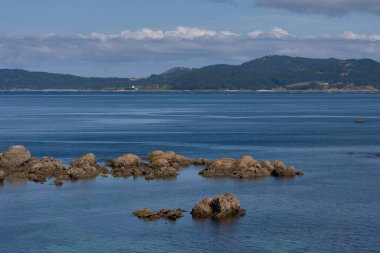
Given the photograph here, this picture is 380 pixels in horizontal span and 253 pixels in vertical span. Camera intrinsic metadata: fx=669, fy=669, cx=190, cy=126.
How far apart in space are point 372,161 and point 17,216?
6001 cm

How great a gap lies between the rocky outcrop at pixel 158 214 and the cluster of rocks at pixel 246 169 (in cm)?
2482

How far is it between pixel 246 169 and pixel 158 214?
27.6m

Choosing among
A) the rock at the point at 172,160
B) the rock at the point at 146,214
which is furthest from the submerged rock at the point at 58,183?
the rock at the point at 146,214

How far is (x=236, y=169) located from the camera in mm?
95500

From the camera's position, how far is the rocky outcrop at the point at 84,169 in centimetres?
9367

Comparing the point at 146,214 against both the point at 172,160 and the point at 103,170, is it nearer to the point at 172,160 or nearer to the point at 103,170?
the point at 103,170

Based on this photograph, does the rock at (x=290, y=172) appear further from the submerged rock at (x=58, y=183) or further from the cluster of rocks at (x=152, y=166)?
the submerged rock at (x=58, y=183)

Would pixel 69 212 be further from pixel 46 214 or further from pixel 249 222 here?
pixel 249 222

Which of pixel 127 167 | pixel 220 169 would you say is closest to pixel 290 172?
pixel 220 169

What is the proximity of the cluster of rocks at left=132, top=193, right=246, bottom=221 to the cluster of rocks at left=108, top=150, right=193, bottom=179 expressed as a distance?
75.8 feet

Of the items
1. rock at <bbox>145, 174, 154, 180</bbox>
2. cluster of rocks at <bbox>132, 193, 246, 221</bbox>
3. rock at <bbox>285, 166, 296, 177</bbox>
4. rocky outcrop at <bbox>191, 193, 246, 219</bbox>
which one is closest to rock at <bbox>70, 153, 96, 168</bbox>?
rock at <bbox>145, 174, 154, 180</bbox>

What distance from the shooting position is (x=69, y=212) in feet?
237

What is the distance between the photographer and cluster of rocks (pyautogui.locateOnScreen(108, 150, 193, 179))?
94.9m

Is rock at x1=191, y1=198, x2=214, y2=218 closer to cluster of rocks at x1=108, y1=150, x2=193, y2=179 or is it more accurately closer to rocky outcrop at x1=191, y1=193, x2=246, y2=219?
rocky outcrop at x1=191, y1=193, x2=246, y2=219
